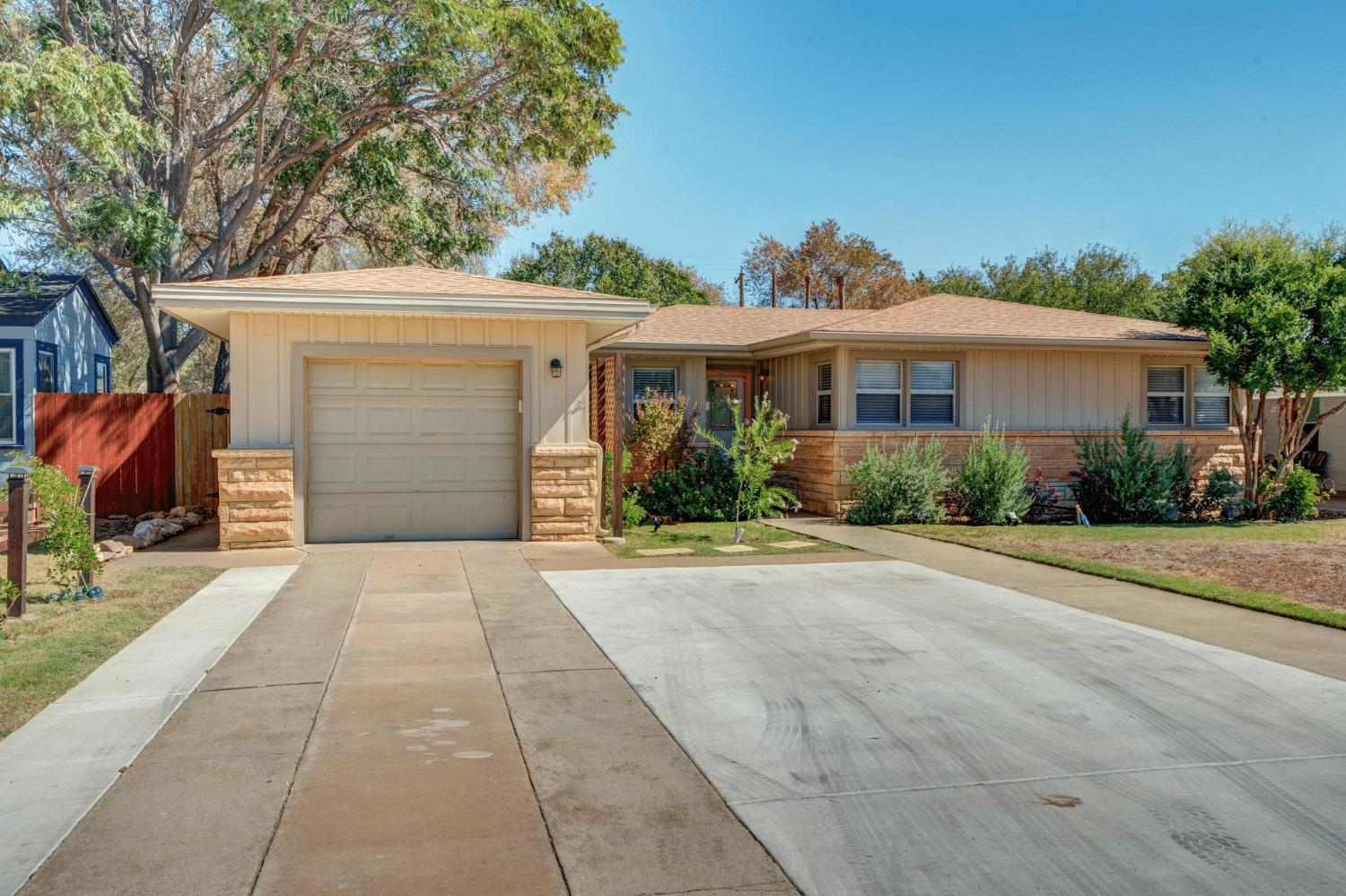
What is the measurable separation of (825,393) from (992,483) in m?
3.14

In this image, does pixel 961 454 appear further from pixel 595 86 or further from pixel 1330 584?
pixel 595 86

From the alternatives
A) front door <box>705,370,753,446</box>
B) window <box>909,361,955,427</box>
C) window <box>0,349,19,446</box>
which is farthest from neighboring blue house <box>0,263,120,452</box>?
window <box>909,361,955,427</box>

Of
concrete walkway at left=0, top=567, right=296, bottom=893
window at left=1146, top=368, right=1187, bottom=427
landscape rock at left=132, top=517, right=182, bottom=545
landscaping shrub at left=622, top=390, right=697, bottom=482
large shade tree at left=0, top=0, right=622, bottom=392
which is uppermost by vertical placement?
large shade tree at left=0, top=0, right=622, bottom=392

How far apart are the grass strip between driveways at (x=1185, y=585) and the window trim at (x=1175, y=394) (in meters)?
6.38

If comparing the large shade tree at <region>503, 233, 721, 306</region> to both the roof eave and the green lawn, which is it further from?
the roof eave

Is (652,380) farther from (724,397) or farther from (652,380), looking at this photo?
(724,397)

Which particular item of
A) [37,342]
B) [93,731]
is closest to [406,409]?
[93,731]

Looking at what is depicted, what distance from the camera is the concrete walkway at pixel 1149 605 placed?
20.7 ft

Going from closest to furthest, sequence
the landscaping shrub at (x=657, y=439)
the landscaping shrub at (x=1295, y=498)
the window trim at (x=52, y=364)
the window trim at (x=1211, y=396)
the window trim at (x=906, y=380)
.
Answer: the landscaping shrub at (x=1295, y=498)
the window trim at (x=906, y=380)
the landscaping shrub at (x=657, y=439)
the window trim at (x=1211, y=396)
the window trim at (x=52, y=364)

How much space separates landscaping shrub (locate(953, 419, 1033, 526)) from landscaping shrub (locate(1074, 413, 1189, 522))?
1.47m

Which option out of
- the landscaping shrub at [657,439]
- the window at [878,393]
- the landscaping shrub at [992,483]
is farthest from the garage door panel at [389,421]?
the landscaping shrub at [992,483]

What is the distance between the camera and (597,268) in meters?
33.9

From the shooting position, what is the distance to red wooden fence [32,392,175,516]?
14.7 meters

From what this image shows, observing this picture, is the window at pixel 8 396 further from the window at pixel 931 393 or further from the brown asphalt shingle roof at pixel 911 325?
the window at pixel 931 393
